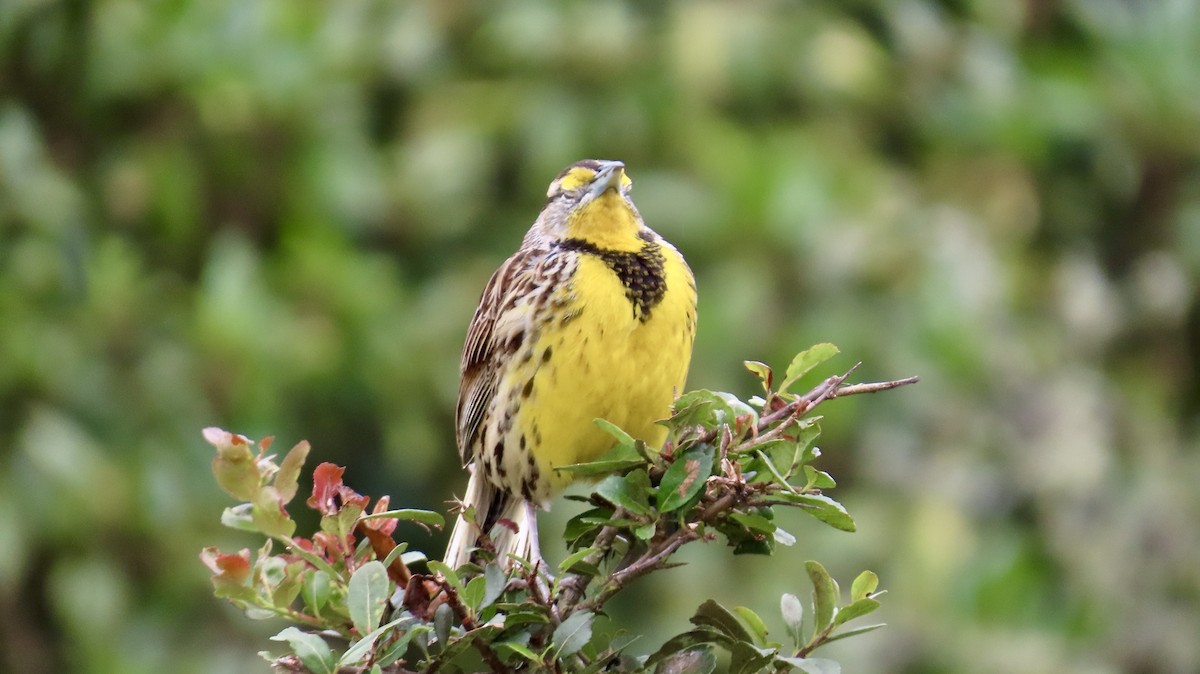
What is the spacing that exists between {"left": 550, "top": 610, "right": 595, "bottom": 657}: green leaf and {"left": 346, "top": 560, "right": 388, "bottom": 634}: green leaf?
19cm

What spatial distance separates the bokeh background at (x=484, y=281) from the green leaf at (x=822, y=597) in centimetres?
243

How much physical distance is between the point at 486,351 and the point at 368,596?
1.04 meters

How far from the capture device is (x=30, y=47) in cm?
517

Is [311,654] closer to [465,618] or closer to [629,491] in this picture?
[465,618]

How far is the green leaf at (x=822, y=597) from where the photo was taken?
6.17 feet

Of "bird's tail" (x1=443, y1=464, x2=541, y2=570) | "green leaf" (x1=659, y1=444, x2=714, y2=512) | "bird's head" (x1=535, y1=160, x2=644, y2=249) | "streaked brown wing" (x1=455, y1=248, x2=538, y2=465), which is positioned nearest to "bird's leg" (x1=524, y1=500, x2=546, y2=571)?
"bird's tail" (x1=443, y1=464, x2=541, y2=570)

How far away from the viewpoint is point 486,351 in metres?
2.76

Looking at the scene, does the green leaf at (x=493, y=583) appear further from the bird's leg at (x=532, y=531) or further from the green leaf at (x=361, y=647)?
the bird's leg at (x=532, y=531)

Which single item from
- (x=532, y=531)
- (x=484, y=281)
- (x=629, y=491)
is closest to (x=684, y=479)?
(x=629, y=491)

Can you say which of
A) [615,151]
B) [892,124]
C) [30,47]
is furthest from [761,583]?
[30,47]

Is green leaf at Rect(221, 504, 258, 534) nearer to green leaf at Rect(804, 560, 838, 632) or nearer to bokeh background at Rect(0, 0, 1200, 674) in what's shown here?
green leaf at Rect(804, 560, 838, 632)

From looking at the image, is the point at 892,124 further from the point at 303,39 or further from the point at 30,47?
the point at 30,47

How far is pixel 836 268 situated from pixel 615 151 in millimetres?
706

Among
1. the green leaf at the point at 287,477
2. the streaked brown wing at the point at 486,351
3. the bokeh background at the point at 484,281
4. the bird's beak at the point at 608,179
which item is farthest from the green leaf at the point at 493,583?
the bokeh background at the point at 484,281
